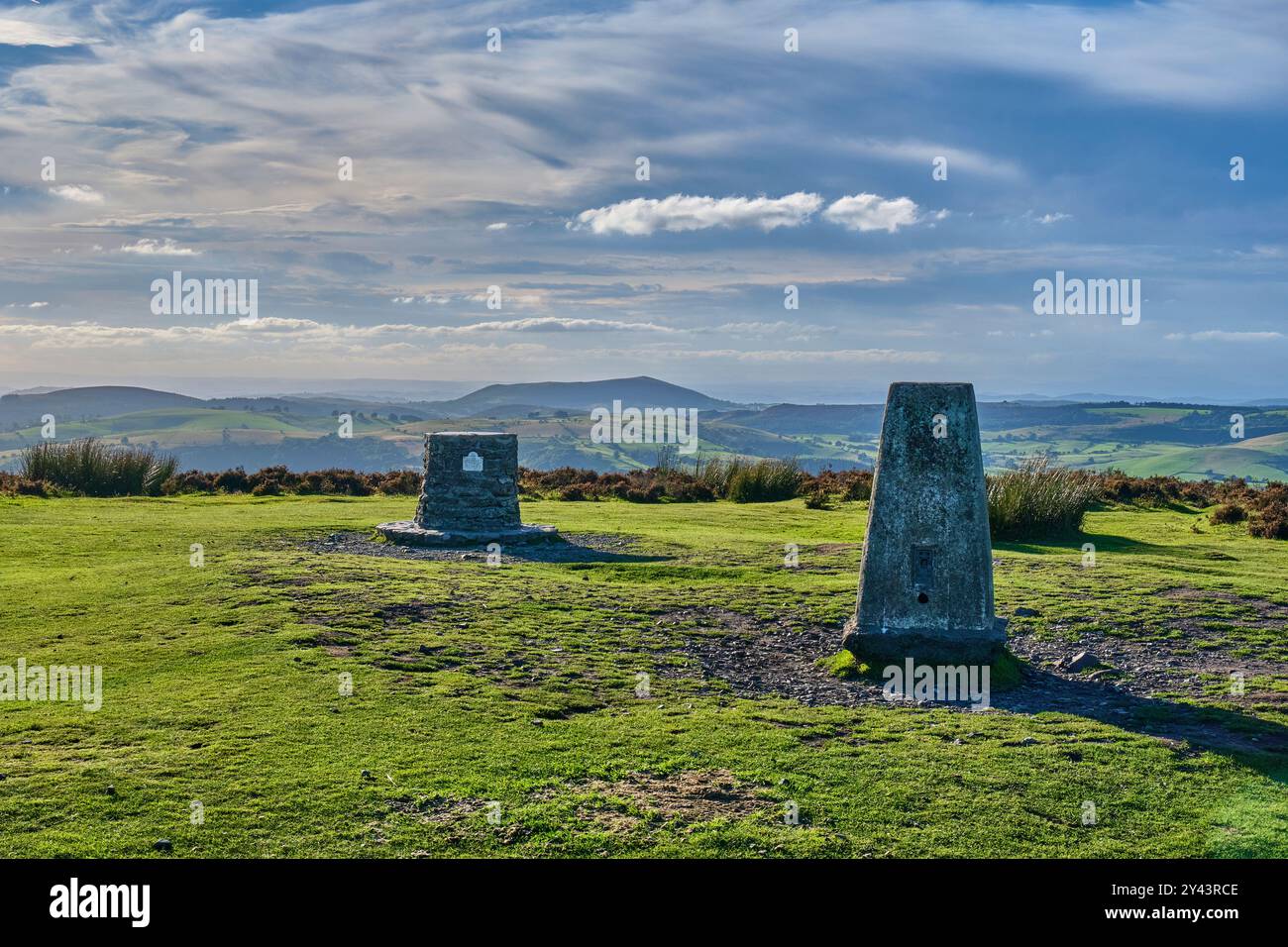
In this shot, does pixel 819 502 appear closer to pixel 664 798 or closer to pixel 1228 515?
pixel 1228 515

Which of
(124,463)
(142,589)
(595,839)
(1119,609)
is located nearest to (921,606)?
(1119,609)

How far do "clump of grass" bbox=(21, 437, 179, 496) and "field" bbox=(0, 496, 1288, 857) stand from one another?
11487 mm

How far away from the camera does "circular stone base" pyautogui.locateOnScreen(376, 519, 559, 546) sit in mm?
18469

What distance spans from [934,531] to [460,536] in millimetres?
10612

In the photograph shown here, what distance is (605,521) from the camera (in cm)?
2266

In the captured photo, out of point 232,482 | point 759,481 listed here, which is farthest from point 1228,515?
point 232,482

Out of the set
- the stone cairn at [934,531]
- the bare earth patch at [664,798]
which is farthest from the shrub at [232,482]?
the bare earth patch at [664,798]

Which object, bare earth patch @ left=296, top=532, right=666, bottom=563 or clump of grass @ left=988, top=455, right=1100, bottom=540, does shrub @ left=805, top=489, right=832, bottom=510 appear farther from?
bare earth patch @ left=296, top=532, right=666, bottom=563

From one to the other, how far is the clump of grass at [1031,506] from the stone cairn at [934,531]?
9.51m

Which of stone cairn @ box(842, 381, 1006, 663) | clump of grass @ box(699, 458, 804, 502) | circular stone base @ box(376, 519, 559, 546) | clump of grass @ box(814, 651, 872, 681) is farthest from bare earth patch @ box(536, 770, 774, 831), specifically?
clump of grass @ box(699, 458, 804, 502)

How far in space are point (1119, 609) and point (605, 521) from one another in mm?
12200

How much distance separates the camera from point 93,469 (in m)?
27.0

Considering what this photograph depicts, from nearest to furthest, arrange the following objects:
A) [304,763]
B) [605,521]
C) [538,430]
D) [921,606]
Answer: [304,763] → [921,606] → [605,521] → [538,430]
